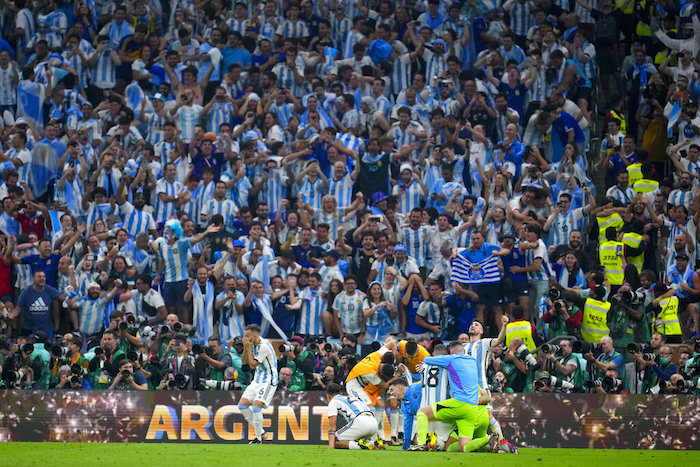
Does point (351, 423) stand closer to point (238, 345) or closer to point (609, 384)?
point (238, 345)

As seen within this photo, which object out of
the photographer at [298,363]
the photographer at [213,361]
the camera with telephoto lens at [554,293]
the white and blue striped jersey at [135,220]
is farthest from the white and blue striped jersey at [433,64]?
the photographer at [213,361]

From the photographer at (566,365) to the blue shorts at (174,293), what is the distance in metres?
6.60

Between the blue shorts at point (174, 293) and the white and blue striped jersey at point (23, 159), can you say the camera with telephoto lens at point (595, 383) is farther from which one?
the white and blue striped jersey at point (23, 159)

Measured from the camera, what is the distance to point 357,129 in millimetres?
22328

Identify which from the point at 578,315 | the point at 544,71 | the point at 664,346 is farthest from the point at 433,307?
the point at 544,71

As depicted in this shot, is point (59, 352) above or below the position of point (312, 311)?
below

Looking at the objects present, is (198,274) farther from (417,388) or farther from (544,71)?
(544,71)

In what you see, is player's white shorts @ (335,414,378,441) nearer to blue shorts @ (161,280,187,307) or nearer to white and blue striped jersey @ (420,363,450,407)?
white and blue striped jersey @ (420,363,450,407)

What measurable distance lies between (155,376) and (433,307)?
4.80 metres

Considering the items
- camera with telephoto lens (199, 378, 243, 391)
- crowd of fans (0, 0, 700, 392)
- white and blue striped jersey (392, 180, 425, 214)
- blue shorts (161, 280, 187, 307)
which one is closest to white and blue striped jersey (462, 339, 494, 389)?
crowd of fans (0, 0, 700, 392)

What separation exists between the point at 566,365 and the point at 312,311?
15.1 ft

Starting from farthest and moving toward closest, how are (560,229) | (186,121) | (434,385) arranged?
(186,121), (560,229), (434,385)

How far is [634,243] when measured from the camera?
768 inches

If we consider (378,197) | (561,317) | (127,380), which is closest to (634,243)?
(561,317)
